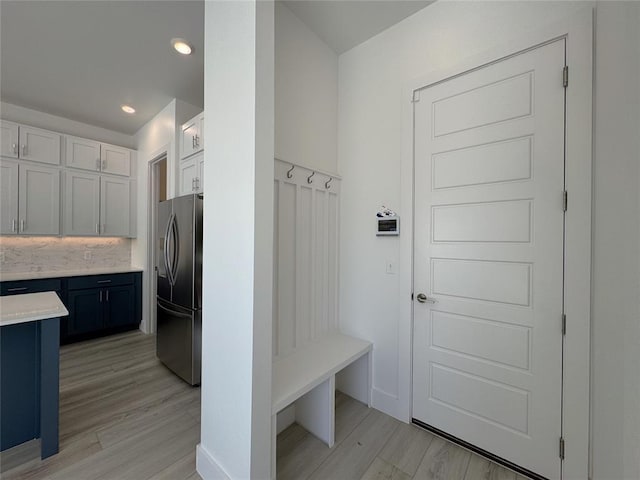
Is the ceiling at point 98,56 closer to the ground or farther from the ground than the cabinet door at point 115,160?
farther from the ground

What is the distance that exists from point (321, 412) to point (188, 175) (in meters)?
2.53

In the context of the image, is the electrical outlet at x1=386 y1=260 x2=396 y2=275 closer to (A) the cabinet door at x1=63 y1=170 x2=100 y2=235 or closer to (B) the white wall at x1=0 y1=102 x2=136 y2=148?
(A) the cabinet door at x1=63 y1=170 x2=100 y2=235

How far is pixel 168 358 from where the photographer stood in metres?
2.60

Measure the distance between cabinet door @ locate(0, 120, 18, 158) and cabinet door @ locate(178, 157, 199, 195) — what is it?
1913 mm

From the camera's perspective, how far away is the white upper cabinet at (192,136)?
2.54 meters

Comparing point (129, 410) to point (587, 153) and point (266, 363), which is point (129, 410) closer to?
point (266, 363)

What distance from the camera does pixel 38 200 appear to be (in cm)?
317

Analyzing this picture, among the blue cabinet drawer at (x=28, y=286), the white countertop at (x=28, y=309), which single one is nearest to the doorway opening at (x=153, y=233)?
the blue cabinet drawer at (x=28, y=286)

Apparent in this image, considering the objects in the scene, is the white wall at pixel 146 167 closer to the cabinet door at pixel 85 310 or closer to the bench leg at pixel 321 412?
the cabinet door at pixel 85 310

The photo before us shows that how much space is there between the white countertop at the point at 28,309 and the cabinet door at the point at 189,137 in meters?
1.67

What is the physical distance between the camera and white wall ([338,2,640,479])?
26 centimetres

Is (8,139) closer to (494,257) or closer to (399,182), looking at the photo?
(399,182)

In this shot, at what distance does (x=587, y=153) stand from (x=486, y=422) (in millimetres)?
1577

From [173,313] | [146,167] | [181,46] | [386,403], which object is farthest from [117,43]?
[386,403]
